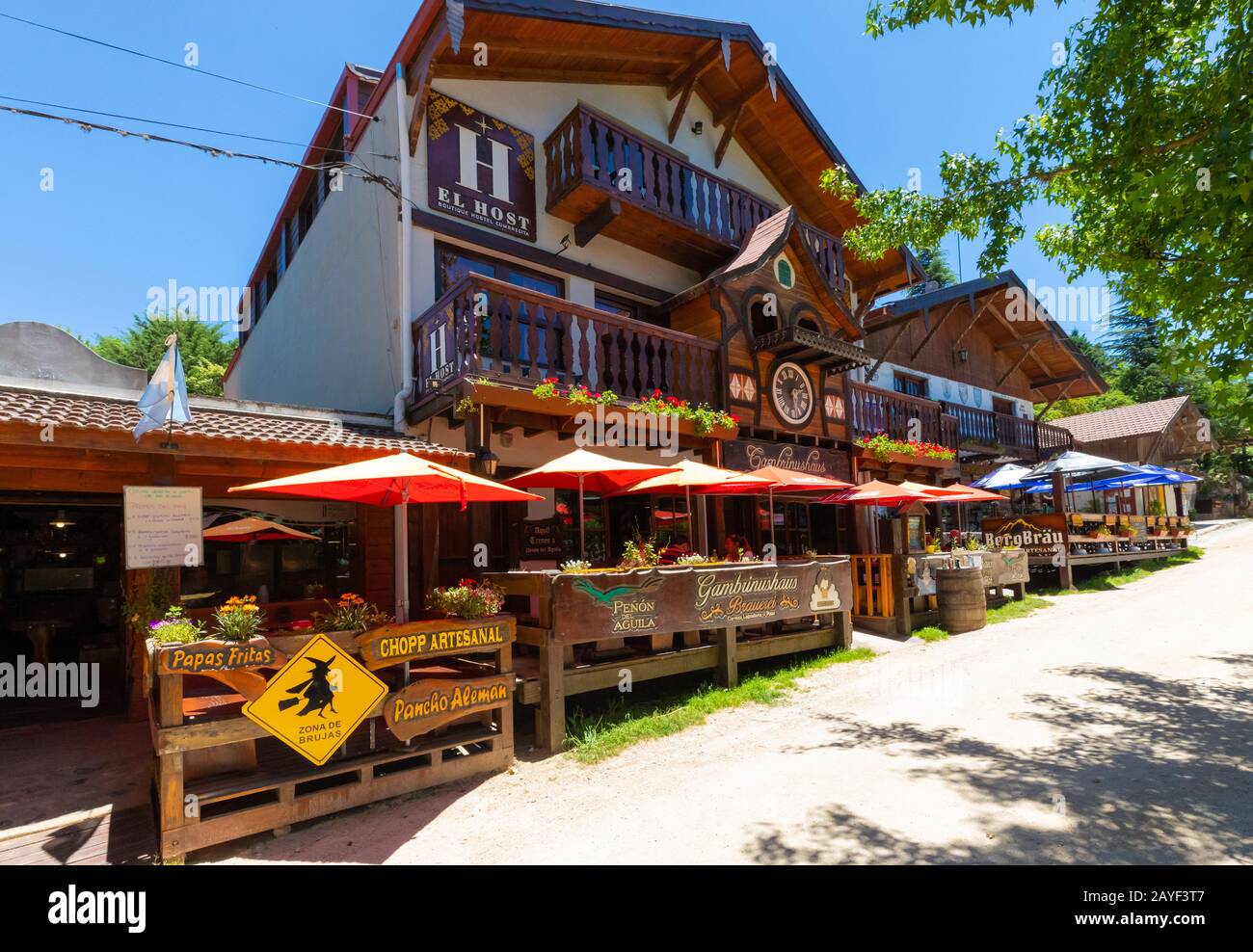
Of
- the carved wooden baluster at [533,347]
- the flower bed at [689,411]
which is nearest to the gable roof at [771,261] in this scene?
the flower bed at [689,411]

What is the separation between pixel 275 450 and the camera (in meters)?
7.07

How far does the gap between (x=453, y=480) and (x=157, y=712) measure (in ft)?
8.95

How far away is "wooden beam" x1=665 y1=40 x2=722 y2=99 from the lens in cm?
1275

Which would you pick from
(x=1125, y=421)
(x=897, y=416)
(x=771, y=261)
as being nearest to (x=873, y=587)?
(x=897, y=416)

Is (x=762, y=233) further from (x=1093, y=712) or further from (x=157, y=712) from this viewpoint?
(x=157, y=712)

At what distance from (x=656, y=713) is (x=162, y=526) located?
5.43 metres

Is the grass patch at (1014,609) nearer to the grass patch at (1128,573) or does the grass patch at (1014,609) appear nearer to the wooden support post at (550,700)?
the grass patch at (1128,573)

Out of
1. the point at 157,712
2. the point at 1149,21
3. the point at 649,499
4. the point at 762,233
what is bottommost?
the point at 157,712

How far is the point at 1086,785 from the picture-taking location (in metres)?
4.82

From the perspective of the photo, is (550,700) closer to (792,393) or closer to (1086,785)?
(1086,785)
